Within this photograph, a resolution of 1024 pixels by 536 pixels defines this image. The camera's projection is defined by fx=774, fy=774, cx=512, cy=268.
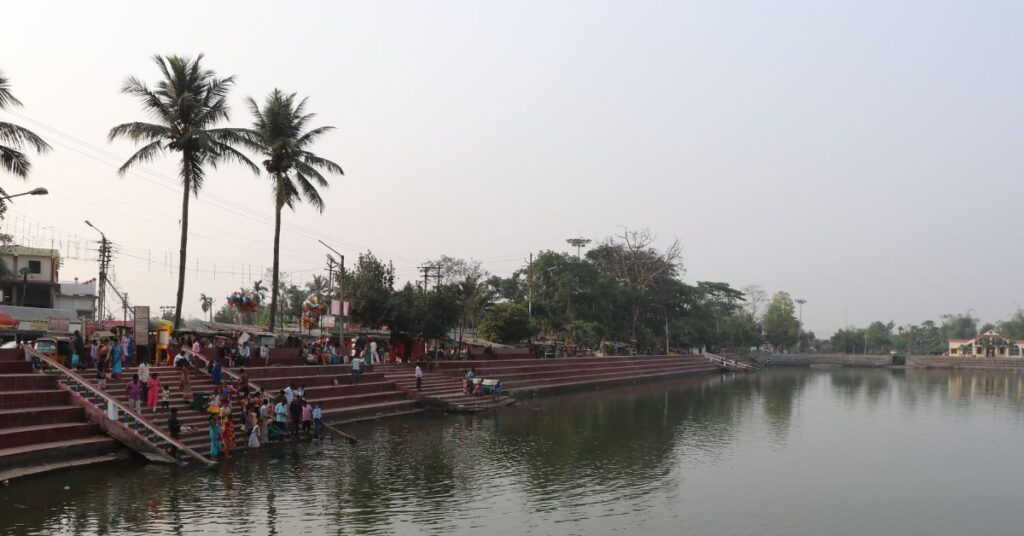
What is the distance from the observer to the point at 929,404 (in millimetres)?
52594

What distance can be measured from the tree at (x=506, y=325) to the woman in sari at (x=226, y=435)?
132 feet

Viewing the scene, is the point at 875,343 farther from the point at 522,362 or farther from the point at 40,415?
the point at 40,415

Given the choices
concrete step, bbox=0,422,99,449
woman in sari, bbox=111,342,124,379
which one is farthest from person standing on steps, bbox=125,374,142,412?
woman in sari, bbox=111,342,124,379

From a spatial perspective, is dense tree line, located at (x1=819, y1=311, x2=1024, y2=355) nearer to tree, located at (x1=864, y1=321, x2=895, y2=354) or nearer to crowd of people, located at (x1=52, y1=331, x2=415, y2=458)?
tree, located at (x1=864, y1=321, x2=895, y2=354)

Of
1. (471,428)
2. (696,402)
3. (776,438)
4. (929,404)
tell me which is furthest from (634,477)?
(929,404)

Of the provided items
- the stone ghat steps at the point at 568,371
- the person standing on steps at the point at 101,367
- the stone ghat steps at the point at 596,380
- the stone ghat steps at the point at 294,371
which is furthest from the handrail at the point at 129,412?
the stone ghat steps at the point at 596,380

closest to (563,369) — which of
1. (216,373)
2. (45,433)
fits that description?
(216,373)

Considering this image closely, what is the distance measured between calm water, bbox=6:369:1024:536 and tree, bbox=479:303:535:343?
24930 mm

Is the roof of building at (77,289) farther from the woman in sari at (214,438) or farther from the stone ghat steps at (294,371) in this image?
the woman in sari at (214,438)

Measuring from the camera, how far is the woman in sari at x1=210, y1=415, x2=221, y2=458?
69.9 feet

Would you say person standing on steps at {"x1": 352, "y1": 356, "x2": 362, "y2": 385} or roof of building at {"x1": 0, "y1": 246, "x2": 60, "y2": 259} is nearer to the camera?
person standing on steps at {"x1": 352, "y1": 356, "x2": 362, "y2": 385}

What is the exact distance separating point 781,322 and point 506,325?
10054 centimetres

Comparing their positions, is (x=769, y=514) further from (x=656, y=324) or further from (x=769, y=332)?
(x=769, y=332)

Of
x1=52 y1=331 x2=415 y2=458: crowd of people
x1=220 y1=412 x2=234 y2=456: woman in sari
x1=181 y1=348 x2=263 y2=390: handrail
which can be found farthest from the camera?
x1=181 y1=348 x2=263 y2=390: handrail
